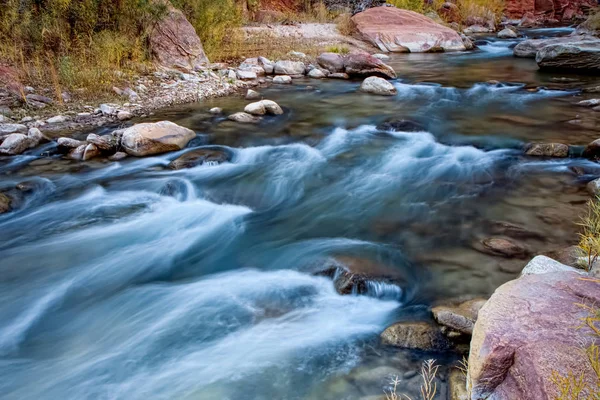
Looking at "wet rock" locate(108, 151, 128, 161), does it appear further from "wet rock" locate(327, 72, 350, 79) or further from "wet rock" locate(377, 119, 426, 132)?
"wet rock" locate(327, 72, 350, 79)

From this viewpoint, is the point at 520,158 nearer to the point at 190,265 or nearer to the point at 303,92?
the point at 190,265

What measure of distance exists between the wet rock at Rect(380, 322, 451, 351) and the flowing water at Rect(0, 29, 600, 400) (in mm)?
68

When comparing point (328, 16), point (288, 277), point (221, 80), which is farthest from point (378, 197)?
point (328, 16)

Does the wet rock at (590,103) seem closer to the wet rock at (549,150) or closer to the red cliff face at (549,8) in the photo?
the wet rock at (549,150)

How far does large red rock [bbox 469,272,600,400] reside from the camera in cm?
171

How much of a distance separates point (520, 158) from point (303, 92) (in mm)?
5134

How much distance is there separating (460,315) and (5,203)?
478 centimetres

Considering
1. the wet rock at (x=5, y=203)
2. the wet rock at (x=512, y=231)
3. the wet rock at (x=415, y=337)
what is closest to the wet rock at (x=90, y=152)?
the wet rock at (x=5, y=203)

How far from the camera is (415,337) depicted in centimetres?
284

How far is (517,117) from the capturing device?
736cm

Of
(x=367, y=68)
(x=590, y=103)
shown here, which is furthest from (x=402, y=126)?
(x=367, y=68)

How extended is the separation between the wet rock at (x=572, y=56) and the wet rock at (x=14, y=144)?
448 inches

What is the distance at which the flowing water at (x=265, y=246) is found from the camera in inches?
112

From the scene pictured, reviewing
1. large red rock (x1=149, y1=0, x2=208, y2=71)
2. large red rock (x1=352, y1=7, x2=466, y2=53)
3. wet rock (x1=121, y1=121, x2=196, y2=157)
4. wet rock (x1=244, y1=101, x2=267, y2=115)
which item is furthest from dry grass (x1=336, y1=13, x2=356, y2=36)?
wet rock (x1=121, y1=121, x2=196, y2=157)
